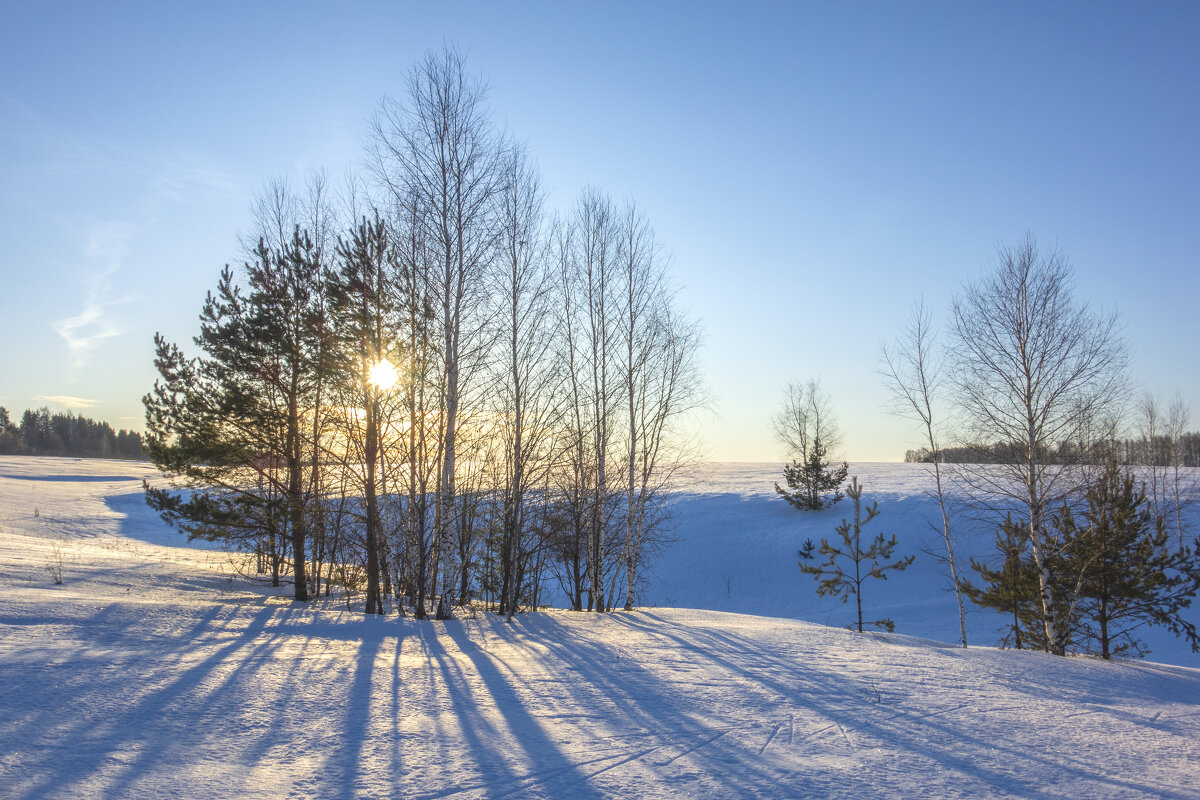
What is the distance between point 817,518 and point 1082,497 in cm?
2026

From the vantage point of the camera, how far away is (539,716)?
16.6 ft

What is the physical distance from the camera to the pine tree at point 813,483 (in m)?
34.4

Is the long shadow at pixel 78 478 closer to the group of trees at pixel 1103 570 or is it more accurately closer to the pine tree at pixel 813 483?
the pine tree at pixel 813 483

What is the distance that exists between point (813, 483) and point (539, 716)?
3203 cm

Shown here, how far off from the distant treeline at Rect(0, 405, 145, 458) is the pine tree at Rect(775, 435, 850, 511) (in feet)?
315

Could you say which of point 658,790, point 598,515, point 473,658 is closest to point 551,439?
point 598,515

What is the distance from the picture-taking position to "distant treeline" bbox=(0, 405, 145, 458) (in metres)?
92.9

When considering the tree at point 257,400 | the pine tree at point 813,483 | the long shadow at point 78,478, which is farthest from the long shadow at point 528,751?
the long shadow at point 78,478

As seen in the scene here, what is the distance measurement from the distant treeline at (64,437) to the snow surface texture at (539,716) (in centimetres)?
10535

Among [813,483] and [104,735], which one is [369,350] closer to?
[104,735]

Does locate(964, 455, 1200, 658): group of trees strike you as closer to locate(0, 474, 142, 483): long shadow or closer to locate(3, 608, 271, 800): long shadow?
locate(3, 608, 271, 800): long shadow

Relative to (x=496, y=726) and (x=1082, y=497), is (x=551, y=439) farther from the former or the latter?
(x=1082, y=497)

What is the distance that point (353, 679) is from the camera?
593cm

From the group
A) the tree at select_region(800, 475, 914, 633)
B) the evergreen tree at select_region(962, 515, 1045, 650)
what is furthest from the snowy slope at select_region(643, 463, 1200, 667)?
the evergreen tree at select_region(962, 515, 1045, 650)
